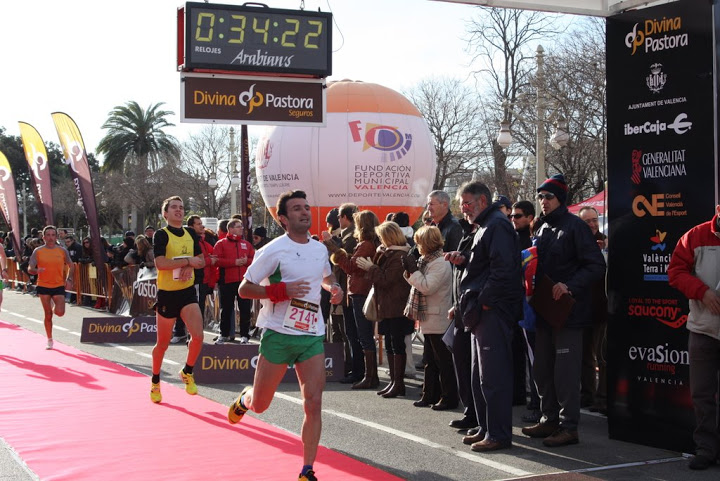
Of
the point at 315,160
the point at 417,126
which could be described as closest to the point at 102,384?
the point at 315,160

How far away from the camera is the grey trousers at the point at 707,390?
6.59 meters

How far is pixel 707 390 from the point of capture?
6.61 metres

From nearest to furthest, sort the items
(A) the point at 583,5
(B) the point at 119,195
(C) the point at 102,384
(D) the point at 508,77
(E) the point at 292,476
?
1. (E) the point at 292,476
2. (A) the point at 583,5
3. (C) the point at 102,384
4. (D) the point at 508,77
5. (B) the point at 119,195

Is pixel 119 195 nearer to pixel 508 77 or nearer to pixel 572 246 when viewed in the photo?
pixel 508 77

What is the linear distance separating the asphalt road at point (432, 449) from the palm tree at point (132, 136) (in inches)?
1960

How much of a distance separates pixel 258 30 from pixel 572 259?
658 centimetres

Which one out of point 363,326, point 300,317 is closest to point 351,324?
point 363,326

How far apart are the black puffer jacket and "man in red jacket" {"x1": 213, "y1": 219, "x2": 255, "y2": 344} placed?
25.0ft

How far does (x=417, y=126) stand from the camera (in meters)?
27.3

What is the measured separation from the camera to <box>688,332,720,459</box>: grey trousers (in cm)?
659

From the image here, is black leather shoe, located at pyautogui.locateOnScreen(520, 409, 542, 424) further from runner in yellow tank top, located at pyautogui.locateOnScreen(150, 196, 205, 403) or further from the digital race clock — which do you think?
the digital race clock

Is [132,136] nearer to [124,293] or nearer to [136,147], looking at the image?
[136,147]

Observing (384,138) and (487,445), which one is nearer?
Answer: (487,445)

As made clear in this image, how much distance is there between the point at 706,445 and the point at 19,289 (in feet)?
101
